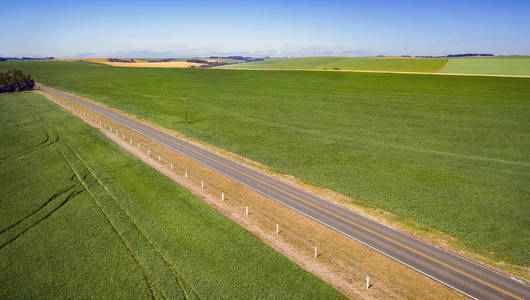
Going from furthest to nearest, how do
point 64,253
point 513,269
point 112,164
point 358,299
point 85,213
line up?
point 112,164
point 85,213
point 64,253
point 513,269
point 358,299

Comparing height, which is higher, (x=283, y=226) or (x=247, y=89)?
(x=247, y=89)

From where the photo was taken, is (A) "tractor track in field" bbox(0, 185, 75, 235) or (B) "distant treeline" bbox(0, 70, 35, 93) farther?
(B) "distant treeline" bbox(0, 70, 35, 93)

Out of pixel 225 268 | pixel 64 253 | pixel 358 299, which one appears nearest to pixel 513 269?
pixel 358 299

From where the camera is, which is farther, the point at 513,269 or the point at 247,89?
the point at 247,89

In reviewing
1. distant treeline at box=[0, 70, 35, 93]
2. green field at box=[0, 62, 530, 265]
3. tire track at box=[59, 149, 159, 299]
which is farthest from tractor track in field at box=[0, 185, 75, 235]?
distant treeline at box=[0, 70, 35, 93]

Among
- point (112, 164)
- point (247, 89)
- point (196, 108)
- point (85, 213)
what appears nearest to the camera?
point (85, 213)

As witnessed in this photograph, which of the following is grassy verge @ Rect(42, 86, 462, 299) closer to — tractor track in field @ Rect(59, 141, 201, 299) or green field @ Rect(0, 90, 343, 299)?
green field @ Rect(0, 90, 343, 299)

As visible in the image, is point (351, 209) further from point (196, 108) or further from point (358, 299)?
point (196, 108)
